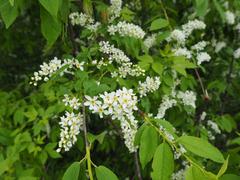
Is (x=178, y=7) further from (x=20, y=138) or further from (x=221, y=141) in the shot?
(x=20, y=138)

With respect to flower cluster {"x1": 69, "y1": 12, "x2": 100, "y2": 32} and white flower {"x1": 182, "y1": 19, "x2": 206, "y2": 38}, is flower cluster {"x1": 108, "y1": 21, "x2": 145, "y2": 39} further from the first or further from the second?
white flower {"x1": 182, "y1": 19, "x2": 206, "y2": 38}

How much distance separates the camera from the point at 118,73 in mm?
2197

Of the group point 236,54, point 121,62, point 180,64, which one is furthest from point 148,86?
point 236,54

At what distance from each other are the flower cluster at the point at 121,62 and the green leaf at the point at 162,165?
0.82m

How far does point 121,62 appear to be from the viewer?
2.24 metres

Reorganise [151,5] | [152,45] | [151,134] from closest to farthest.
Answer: [151,134], [152,45], [151,5]

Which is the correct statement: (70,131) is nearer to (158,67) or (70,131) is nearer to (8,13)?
(8,13)

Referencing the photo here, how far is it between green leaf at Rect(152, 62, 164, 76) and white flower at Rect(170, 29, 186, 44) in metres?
0.42

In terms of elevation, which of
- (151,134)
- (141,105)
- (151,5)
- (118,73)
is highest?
(151,5)

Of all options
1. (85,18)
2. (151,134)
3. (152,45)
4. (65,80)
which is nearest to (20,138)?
(65,80)

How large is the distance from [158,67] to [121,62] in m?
0.24

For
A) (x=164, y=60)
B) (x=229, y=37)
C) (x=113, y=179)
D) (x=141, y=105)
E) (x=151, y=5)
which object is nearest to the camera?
(x=113, y=179)

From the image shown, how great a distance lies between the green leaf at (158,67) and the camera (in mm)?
2337

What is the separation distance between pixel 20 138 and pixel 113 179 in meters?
1.38
